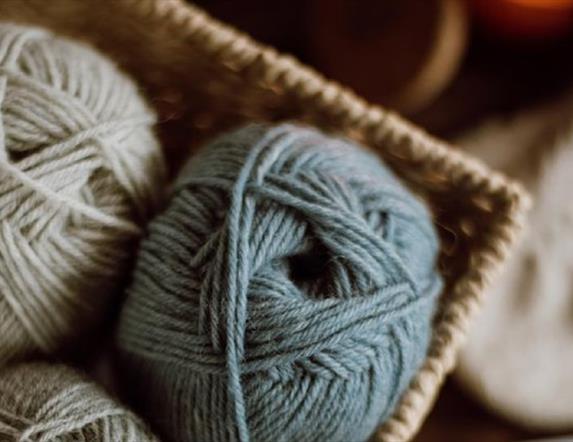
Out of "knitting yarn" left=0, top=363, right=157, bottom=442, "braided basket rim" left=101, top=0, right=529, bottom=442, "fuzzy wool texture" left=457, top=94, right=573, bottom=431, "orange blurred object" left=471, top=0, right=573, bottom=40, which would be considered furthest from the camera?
"orange blurred object" left=471, top=0, right=573, bottom=40

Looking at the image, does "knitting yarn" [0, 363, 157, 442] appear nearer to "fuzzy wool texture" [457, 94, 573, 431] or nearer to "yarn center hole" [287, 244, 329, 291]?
"yarn center hole" [287, 244, 329, 291]

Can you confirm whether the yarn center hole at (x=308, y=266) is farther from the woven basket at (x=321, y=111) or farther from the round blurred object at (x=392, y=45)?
the round blurred object at (x=392, y=45)

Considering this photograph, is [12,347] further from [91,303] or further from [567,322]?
[567,322]

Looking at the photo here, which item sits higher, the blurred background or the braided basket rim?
the braided basket rim

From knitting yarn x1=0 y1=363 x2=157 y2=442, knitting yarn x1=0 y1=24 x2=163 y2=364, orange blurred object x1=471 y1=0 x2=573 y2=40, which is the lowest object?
knitting yarn x1=0 y1=363 x2=157 y2=442

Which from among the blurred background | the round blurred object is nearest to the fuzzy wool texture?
the blurred background

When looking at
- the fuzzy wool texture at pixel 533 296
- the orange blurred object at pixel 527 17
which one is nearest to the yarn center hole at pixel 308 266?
the fuzzy wool texture at pixel 533 296

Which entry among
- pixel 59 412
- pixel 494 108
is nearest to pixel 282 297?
pixel 59 412
